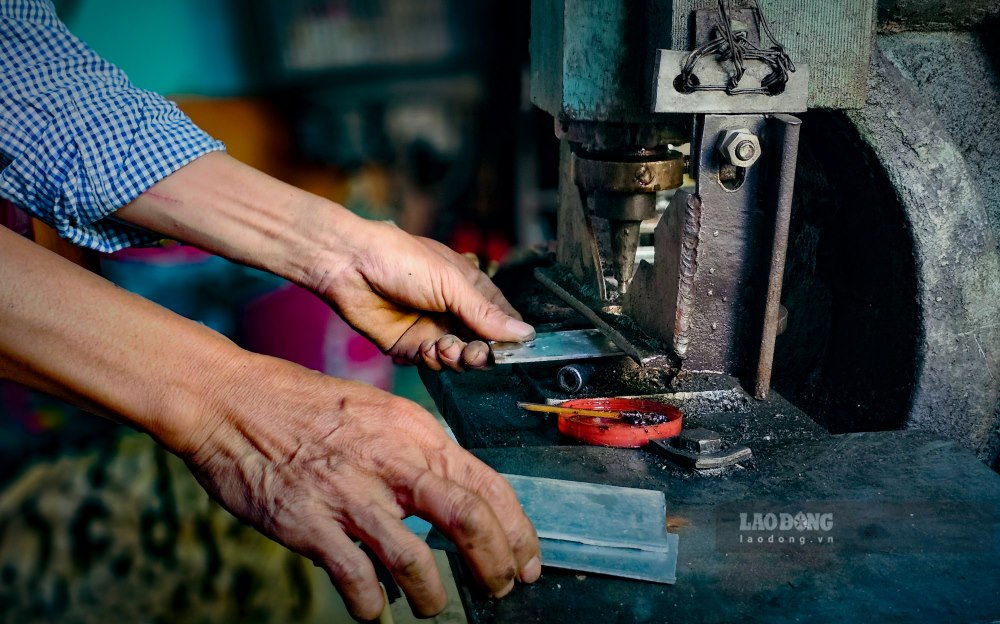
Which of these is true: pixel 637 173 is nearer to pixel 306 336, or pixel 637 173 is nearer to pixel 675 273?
pixel 675 273

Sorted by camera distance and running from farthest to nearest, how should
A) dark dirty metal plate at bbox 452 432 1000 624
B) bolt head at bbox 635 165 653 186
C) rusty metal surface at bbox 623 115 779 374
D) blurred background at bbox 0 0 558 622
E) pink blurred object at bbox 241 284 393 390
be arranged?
pink blurred object at bbox 241 284 393 390, blurred background at bbox 0 0 558 622, bolt head at bbox 635 165 653 186, rusty metal surface at bbox 623 115 779 374, dark dirty metal plate at bbox 452 432 1000 624

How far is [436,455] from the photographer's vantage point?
1.03m

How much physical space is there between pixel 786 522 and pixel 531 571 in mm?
346

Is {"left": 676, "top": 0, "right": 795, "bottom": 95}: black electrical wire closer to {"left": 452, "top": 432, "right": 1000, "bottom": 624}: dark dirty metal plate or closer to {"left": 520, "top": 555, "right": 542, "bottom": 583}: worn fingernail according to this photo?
{"left": 452, "top": 432, "right": 1000, "bottom": 624}: dark dirty metal plate

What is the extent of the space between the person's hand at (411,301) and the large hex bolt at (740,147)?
468 mm

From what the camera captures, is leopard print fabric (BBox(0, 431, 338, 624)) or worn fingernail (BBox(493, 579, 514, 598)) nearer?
worn fingernail (BBox(493, 579, 514, 598))

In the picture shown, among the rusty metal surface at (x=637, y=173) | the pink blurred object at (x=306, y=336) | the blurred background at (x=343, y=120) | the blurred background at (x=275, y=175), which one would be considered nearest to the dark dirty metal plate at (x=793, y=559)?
the rusty metal surface at (x=637, y=173)

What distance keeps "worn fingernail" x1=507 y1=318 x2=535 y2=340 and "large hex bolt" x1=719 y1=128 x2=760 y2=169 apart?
460mm

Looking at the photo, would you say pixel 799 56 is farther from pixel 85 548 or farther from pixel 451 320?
pixel 85 548

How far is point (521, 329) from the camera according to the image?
1.54 m

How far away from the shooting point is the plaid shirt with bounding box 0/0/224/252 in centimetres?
135

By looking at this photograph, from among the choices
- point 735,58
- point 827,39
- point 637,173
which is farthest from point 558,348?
point 827,39

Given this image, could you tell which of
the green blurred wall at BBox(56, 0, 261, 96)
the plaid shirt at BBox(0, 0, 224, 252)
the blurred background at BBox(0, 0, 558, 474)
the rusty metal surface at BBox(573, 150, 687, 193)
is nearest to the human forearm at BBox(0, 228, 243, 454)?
the plaid shirt at BBox(0, 0, 224, 252)

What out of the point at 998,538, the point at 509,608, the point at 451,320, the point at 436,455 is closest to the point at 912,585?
the point at 998,538
